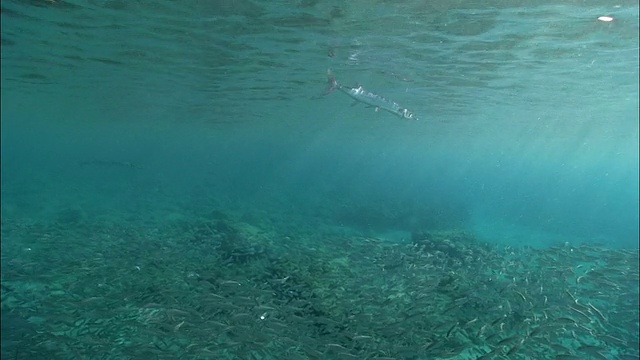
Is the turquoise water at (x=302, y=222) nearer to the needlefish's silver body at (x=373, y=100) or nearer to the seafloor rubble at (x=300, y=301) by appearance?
the seafloor rubble at (x=300, y=301)

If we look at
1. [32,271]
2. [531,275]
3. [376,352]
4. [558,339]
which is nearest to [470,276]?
Result: [531,275]

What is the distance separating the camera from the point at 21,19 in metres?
14.9

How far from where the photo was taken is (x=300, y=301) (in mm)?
9336

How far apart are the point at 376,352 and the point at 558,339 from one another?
17.5ft


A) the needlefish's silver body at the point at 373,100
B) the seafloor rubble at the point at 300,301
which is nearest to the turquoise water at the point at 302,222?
the seafloor rubble at the point at 300,301

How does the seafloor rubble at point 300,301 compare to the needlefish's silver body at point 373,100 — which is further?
the needlefish's silver body at point 373,100

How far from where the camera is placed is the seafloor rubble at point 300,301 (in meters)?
7.86

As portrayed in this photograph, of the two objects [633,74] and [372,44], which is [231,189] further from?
[633,74]

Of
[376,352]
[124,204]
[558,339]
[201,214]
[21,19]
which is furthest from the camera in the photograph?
[124,204]

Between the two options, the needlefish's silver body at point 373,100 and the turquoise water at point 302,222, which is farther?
the needlefish's silver body at point 373,100

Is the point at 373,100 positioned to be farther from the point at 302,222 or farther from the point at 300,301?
the point at 302,222

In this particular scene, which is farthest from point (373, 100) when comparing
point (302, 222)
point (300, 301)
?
point (302, 222)

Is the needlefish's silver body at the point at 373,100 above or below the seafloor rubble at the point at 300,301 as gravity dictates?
above

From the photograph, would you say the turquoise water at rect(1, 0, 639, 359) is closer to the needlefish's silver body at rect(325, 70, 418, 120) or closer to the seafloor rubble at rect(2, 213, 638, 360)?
the seafloor rubble at rect(2, 213, 638, 360)
